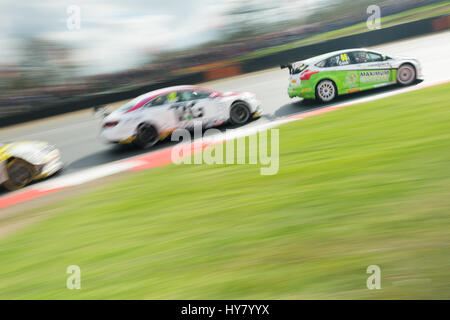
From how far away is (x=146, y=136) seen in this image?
1059cm

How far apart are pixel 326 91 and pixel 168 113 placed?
184 inches

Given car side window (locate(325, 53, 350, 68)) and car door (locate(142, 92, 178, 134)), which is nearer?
car door (locate(142, 92, 178, 134))

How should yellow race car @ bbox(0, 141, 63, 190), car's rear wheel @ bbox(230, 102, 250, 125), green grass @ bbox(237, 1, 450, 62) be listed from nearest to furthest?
yellow race car @ bbox(0, 141, 63, 190)
car's rear wheel @ bbox(230, 102, 250, 125)
green grass @ bbox(237, 1, 450, 62)

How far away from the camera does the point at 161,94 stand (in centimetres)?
1059

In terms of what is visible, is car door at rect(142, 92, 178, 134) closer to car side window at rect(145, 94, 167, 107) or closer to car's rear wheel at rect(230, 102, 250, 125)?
car side window at rect(145, 94, 167, 107)

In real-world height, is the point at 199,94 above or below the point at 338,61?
below

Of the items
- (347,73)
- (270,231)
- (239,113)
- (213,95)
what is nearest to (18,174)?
(213,95)

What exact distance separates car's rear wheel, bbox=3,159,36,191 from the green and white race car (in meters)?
7.04

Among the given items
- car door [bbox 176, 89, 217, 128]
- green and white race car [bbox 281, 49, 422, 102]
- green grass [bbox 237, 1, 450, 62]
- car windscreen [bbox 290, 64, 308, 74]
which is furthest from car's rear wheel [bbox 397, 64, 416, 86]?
green grass [bbox 237, 1, 450, 62]

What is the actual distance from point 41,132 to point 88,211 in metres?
12.3

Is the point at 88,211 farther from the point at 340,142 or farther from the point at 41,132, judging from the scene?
the point at 41,132

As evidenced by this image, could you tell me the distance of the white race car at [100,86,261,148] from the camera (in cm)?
1023

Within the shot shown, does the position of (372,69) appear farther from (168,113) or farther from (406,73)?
(168,113)
